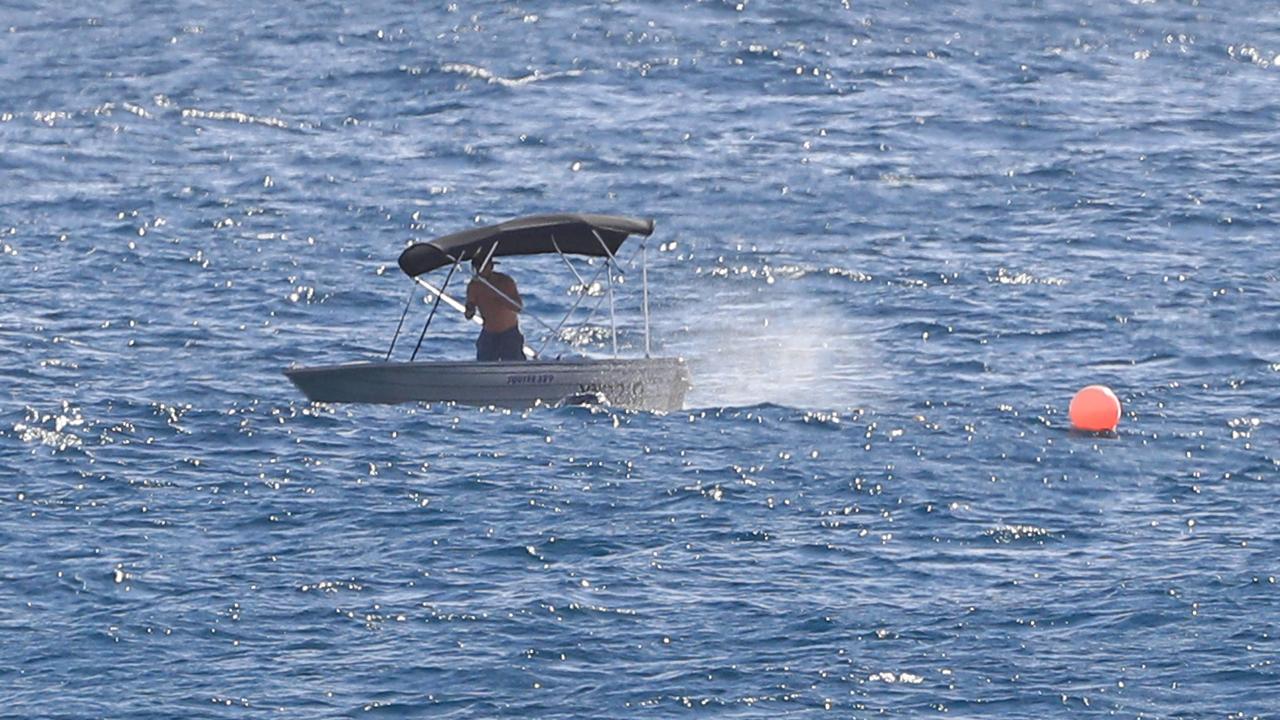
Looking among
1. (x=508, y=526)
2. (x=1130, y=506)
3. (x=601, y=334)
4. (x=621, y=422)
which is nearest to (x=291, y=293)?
(x=601, y=334)

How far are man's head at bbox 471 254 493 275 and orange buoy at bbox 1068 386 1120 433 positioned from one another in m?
8.52

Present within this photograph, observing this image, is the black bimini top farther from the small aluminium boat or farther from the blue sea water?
the blue sea water

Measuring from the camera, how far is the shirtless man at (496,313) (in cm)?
3347

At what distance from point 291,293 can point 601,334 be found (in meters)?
5.89

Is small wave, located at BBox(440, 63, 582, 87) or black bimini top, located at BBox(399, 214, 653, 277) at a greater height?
small wave, located at BBox(440, 63, 582, 87)

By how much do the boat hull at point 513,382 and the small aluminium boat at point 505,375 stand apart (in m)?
0.01

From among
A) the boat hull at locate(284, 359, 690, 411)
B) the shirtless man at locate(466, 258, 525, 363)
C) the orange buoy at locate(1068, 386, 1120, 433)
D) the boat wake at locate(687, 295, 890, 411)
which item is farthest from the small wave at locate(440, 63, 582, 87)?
the orange buoy at locate(1068, 386, 1120, 433)

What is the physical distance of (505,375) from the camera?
108 feet

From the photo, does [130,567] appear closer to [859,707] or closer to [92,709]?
[92,709]

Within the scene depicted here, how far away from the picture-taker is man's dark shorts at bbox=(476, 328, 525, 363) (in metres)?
33.7

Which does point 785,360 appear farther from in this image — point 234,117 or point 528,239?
point 234,117

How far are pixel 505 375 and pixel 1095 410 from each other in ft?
27.0

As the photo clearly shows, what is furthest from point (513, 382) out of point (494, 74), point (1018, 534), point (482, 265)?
point (494, 74)

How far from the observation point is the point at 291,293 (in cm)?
4031
